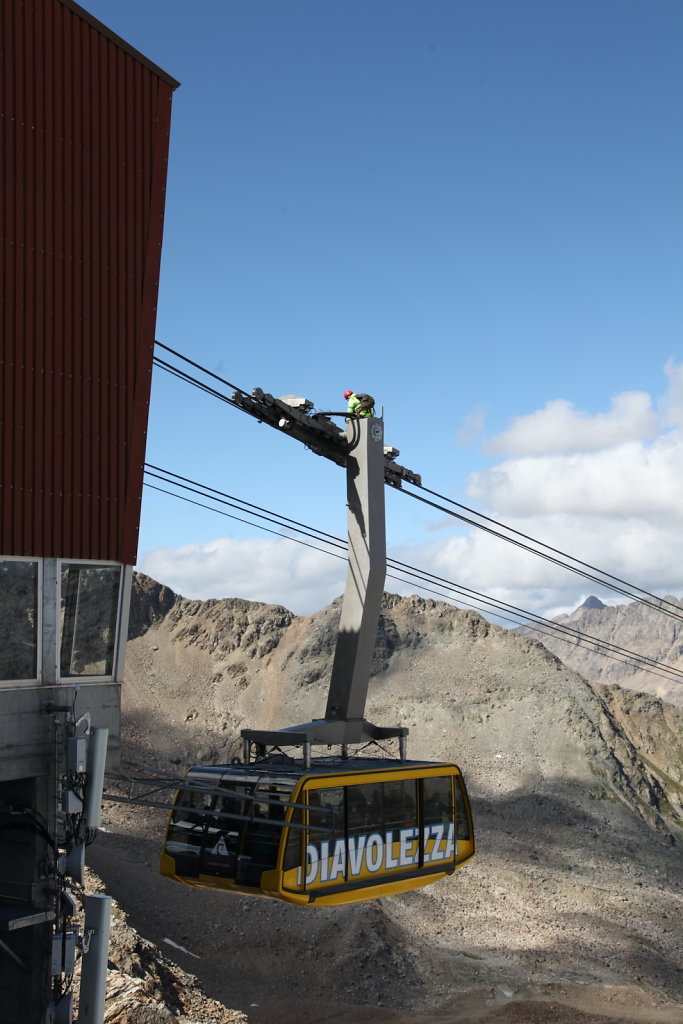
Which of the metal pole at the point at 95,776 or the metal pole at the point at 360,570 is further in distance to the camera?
the metal pole at the point at 360,570

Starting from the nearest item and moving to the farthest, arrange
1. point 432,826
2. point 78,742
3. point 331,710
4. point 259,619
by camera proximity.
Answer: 1. point 78,742
2. point 432,826
3. point 331,710
4. point 259,619

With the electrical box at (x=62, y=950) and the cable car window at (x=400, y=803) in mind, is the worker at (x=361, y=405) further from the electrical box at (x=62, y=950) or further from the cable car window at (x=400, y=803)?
the electrical box at (x=62, y=950)

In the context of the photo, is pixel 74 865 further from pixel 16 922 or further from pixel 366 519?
pixel 366 519

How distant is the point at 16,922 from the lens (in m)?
14.4

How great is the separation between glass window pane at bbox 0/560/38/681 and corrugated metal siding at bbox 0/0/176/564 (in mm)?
364

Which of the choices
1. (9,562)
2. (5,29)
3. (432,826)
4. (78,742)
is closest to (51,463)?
(9,562)

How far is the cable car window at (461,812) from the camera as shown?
17.1 m

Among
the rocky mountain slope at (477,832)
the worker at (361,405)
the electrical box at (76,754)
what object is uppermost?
the worker at (361,405)

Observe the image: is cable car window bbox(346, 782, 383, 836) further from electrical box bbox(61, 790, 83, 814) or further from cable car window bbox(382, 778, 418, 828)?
electrical box bbox(61, 790, 83, 814)

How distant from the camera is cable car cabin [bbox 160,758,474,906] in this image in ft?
46.1

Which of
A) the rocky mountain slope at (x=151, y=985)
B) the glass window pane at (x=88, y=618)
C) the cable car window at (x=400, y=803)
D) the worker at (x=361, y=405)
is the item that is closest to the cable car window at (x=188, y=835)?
the glass window pane at (x=88, y=618)

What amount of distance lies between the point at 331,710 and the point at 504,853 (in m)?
30.0

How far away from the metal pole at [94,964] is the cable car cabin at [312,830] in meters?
1.83

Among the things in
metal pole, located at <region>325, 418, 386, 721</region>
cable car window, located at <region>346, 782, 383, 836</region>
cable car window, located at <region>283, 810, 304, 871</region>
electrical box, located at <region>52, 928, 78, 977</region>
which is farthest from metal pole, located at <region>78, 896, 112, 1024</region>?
metal pole, located at <region>325, 418, 386, 721</region>
